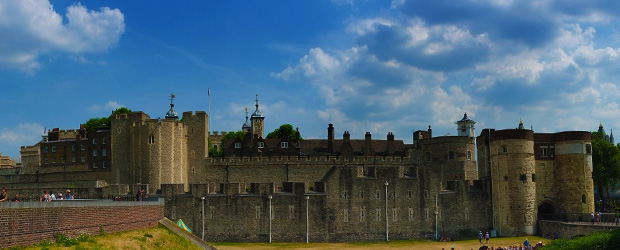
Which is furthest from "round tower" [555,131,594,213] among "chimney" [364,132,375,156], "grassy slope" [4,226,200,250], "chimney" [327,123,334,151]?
"grassy slope" [4,226,200,250]

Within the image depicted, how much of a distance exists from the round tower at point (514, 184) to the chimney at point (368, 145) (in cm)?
1981

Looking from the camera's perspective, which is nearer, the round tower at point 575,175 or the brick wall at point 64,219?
the brick wall at point 64,219

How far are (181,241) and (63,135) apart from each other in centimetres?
6294

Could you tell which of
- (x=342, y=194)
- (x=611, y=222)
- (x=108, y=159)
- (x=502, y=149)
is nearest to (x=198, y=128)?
(x=108, y=159)

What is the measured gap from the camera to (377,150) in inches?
3337

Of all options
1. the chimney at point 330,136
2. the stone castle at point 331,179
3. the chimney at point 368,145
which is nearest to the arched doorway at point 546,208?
the stone castle at point 331,179

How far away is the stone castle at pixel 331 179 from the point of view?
59.3m

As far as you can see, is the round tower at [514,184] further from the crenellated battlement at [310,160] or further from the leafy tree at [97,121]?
the leafy tree at [97,121]

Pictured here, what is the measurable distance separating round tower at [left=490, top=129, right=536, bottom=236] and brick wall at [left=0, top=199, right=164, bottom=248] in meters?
42.7

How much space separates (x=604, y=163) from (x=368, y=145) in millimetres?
32434

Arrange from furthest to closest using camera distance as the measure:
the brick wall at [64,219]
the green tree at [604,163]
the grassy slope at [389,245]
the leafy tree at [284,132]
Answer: the leafy tree at [284,132], the green tree at [604,163], the grassy slope at [389,245], the brick wall at [64,219]

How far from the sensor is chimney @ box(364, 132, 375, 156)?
271 ft

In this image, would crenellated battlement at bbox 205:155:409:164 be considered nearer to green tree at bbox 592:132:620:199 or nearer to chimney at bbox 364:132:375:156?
chimney at bbox 364:132:375:156

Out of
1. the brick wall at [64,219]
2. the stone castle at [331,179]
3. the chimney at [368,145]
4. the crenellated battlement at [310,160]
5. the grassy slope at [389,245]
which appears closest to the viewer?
the brick wall at [64,219]
